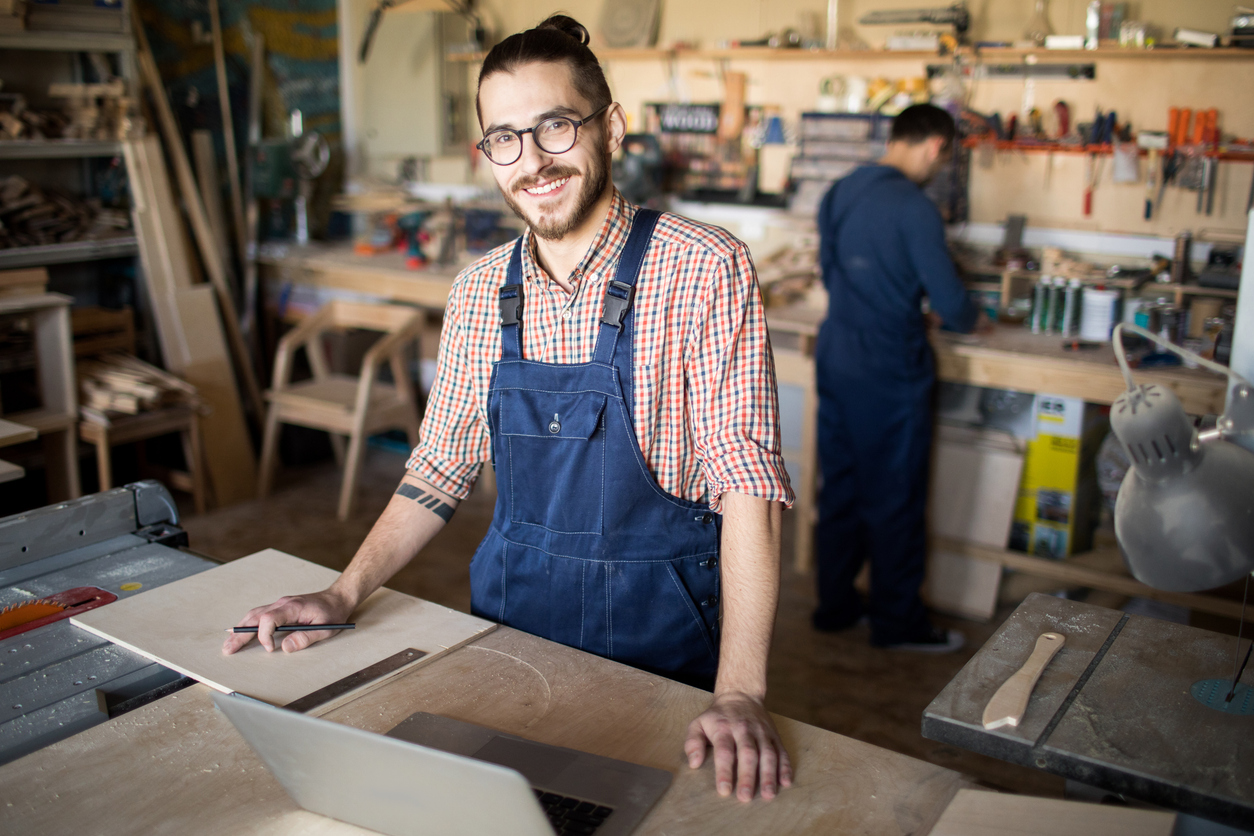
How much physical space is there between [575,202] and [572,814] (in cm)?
90

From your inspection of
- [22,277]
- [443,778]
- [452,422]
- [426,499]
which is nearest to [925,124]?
[452,422]

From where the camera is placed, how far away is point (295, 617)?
1.45 metres

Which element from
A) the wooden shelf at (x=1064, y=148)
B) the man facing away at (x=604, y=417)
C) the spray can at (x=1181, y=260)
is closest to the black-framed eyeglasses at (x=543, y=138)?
the man facing away at (x=604, y=417)

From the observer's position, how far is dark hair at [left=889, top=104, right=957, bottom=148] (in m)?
3.19

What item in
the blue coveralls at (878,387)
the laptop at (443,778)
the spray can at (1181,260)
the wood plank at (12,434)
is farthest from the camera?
the spray can at (1181,260)

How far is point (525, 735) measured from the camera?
1228 millimetres

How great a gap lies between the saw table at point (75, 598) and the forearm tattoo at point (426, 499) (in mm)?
386

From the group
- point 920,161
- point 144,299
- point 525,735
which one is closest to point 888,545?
point 920,161

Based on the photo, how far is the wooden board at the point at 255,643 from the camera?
135 cm

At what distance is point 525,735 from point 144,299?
4.17 m

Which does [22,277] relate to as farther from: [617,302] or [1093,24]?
[1093,24]

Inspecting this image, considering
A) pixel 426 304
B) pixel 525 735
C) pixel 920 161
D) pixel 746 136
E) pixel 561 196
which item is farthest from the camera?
pixel 426 304

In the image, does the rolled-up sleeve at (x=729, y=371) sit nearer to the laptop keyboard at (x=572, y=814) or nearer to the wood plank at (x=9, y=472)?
the laptop keyboard at (x=572, y=814)

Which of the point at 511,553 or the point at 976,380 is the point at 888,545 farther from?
the point at 511,553
